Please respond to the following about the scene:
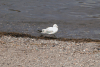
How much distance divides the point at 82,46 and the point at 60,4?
1156 centimetres

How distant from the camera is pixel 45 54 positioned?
267 inches

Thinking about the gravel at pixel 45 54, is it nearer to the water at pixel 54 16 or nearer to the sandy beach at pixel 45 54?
the sandy beach at pixel 45 54

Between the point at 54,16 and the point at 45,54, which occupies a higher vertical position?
the point at 45,54

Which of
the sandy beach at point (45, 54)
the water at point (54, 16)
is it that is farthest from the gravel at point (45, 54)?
the water at point (54, 16)

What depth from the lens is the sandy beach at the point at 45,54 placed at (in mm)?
5902

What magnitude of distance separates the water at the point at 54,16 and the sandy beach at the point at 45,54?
2.24 metres

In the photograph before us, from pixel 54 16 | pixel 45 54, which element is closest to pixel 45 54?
pixel 45 54

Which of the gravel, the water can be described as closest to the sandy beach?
the gravel

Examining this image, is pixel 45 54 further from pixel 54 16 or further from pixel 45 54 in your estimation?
pixel 54 16

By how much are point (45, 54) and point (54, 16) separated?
27.0 ft

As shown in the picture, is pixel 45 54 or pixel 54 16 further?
pixel 54 16

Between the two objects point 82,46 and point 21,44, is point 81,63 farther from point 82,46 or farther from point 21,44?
point 21,44

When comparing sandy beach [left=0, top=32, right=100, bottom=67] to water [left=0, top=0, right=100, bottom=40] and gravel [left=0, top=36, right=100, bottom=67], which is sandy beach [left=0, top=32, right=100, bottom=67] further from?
water [left=0, top=0, right=100, bottom=40]

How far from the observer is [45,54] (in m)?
6.77
